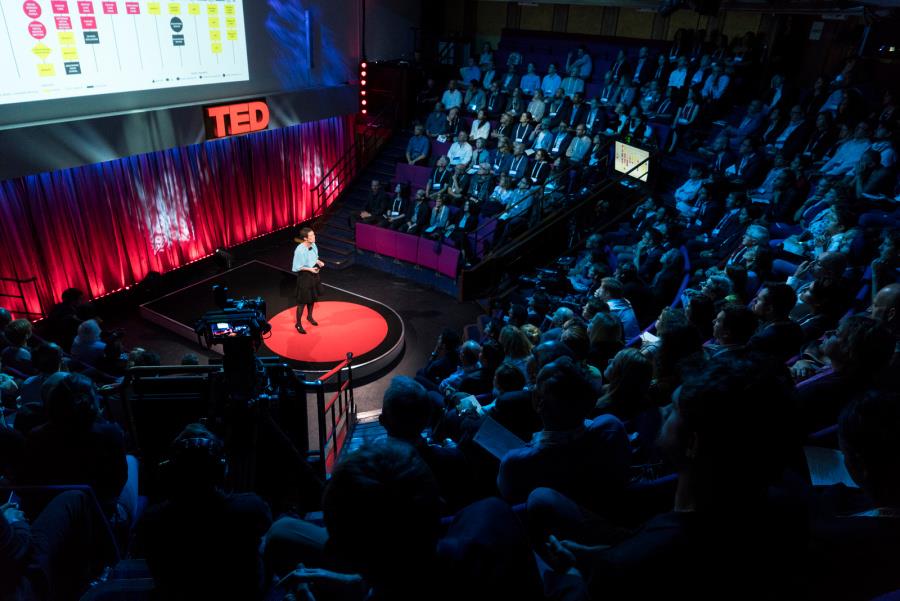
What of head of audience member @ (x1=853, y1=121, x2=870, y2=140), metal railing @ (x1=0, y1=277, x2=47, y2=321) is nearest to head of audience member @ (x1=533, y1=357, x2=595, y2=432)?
head of audience member @ (x1=853, y1=121, x2=870, y2=140)

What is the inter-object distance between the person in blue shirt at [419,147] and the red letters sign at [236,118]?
2.96 meters

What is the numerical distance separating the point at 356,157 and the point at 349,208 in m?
1.57

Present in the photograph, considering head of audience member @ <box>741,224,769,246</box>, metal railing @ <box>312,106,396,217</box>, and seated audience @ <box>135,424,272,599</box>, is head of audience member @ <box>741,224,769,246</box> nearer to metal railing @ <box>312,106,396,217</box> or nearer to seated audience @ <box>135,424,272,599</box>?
seated audience @ <box>135,424,272,599</box>

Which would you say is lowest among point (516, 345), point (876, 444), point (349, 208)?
point (349, 208)

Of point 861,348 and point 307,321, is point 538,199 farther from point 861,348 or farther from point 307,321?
point 861,348

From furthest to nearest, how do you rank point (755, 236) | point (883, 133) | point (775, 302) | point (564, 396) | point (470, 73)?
point (470, 73)
point (883, 133)
point (755, 236)
point (775, 302)
point (564, 396)

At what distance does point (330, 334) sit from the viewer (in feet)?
25.8

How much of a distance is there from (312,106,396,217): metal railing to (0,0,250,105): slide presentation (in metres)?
3.52

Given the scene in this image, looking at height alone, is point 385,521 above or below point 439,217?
above

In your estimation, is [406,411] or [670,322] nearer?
[406,411]

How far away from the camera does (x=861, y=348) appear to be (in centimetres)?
231

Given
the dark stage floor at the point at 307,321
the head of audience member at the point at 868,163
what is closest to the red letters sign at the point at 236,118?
the dark stage floor at the point at 307,321

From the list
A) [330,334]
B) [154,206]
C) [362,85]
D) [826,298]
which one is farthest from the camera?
[362,85]

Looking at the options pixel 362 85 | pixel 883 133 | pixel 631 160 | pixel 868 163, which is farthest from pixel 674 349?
pixel 362 85
